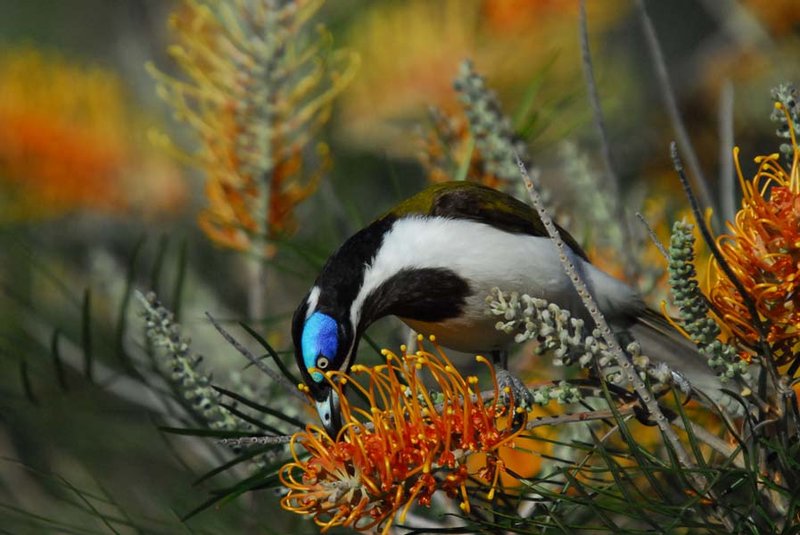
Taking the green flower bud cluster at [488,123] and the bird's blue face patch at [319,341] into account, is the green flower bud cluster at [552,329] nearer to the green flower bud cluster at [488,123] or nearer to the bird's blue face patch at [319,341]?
the bird's blue face patch at [319,341]

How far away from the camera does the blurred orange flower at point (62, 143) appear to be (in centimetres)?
317

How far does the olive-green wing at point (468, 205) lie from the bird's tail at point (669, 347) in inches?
6.4

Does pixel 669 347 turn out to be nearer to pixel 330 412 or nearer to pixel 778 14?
pixel 330 412

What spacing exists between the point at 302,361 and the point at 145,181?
7.09ft

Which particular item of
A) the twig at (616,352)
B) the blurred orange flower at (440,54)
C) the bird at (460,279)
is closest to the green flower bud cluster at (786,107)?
the twig at (616,352)

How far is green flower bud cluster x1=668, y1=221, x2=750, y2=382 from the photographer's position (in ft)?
3.88

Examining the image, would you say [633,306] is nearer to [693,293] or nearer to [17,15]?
[693,293]

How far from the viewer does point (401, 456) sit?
126cm

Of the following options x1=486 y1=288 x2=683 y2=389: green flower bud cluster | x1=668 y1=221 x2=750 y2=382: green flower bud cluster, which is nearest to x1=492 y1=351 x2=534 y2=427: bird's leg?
x1=486 y1=288 x2=683 y2=389: green flower bud cluster

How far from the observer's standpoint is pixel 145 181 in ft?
12.1

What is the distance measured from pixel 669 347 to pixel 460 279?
1.33 feet

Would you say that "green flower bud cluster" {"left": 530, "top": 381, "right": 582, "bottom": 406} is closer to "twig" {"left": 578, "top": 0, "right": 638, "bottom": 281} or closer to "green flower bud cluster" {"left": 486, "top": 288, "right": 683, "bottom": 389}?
"green flower bud cluster" {"left": 486, "top": 288, "right": 683, "bottom": 389}

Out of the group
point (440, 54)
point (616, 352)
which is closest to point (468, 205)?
point (616, 352)

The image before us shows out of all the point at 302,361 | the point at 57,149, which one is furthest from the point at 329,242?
the point at 57,149
